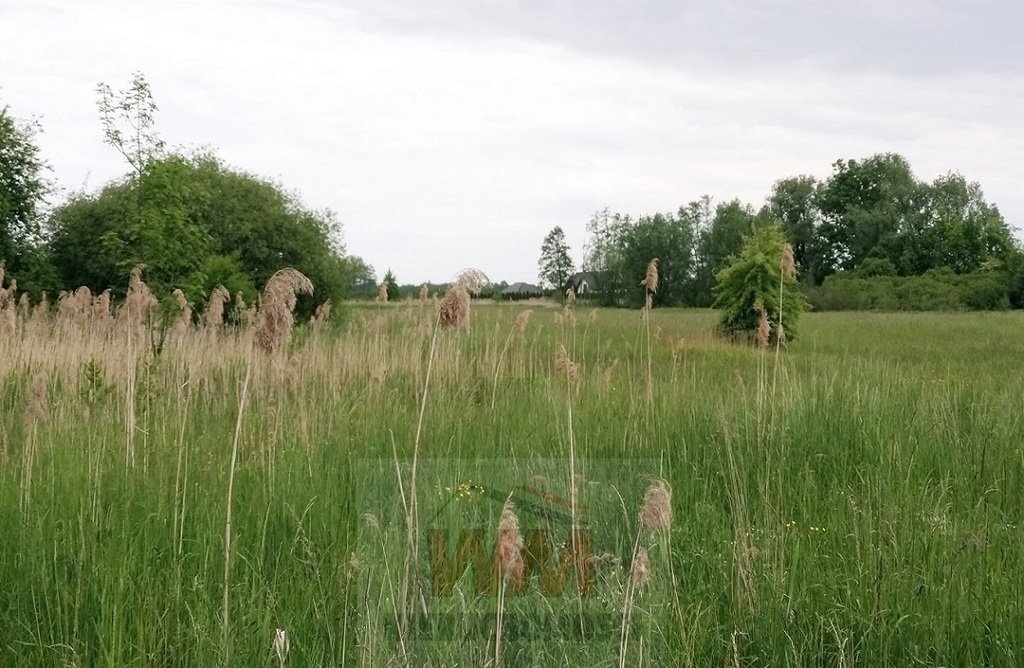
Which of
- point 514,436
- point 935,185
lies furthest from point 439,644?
point 935,185

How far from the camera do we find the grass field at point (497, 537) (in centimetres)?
257

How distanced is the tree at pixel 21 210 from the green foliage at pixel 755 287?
1436cm

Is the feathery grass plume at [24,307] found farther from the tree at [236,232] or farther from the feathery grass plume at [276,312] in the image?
the feathery grass plume at [276,312]

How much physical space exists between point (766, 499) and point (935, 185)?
68714 millimetres

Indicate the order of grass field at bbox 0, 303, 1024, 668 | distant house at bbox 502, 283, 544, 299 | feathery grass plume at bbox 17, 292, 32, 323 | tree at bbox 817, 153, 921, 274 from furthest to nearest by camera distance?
1. tree at bbox 817, 153, 921, 274
2. feathery grass plume at bbox 17, 292, 32, 323
3. distant house at bbox 502, 283, 544, 299
4. grass field at bbox 0, 303, 1024, 668

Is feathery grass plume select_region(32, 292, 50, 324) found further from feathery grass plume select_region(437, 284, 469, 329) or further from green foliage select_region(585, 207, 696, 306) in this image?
green foliage select_region(585, 207, 696, 306)

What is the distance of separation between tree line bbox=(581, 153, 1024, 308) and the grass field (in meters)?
36.1

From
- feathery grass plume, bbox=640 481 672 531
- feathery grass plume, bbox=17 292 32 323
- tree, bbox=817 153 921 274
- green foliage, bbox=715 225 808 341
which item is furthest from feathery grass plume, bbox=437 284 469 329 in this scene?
tree, bbox=817 153 921 274

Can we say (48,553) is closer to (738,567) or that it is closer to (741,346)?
(738,567)

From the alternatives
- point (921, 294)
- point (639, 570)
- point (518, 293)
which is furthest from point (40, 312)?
point (921, 294)

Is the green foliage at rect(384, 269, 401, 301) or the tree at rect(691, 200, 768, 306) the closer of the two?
the green foliage at rect(384, 269, 401, 301)

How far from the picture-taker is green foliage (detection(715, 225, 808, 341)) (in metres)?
15.2

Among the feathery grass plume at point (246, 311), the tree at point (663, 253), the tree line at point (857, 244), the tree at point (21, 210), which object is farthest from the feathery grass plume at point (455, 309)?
the tree at point (663, 253)

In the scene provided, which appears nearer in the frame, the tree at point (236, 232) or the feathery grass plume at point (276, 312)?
the feathery grass plume at point (276, 312)
